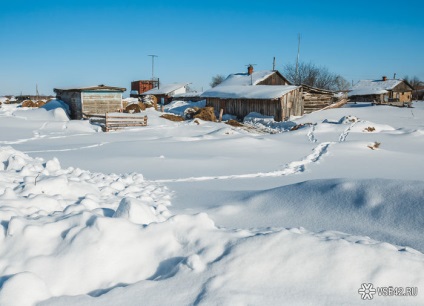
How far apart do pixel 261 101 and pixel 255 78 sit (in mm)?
9429

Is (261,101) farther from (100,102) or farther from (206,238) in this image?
(206,238)

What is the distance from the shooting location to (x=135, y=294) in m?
2.19

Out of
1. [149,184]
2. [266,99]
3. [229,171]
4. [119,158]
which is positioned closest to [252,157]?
[229,171]

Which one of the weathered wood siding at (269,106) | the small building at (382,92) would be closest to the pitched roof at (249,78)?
the weathered wood siding at (269,106)

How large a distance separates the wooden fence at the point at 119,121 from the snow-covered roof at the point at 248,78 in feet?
57.1

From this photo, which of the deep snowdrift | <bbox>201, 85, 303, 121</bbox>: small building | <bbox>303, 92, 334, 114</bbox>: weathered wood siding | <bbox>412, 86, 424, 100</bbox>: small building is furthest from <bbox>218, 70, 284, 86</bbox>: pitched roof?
the deep snowdrift

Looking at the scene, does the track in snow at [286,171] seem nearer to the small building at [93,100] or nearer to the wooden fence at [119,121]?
the wooden fence at [119,121]

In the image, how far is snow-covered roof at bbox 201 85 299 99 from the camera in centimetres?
2906

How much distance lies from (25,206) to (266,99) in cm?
2614

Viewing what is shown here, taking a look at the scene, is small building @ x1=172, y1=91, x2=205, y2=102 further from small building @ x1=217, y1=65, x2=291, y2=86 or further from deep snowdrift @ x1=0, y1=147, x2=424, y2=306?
deep snowdrift @ x1=0, y1=147, x2=424, y2=306

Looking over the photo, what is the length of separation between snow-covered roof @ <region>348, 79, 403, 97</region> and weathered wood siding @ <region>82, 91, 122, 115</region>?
111 ft

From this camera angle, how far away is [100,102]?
2605 cm

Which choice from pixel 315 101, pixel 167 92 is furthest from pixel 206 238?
pixel 167 92

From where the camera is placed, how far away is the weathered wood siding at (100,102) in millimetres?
25500
